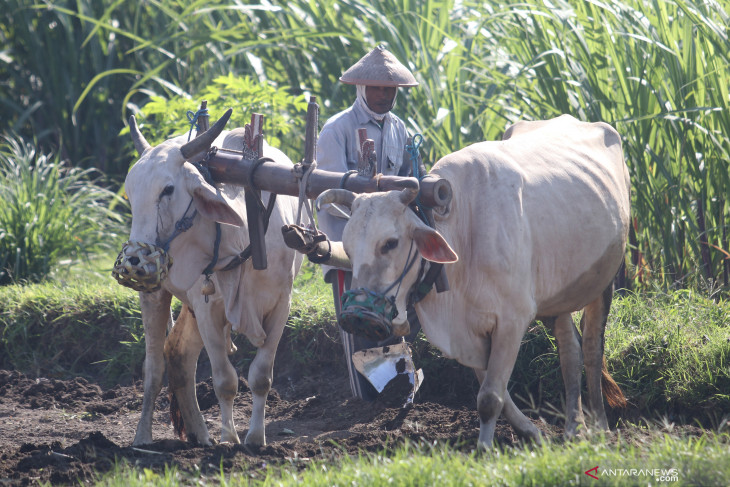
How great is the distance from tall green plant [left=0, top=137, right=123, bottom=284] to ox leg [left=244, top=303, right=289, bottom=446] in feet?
10.6

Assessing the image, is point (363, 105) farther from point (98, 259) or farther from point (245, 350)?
point (98, 259)

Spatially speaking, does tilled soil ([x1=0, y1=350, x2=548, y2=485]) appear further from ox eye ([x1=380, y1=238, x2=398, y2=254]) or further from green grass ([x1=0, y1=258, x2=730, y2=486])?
ox eye ([x1=380, y1=238, x2=398, y2=254])

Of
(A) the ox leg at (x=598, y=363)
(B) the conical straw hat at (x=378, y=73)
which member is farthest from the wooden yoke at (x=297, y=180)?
(A) the ox leg at (x=598, y=363)

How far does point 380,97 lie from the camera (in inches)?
180

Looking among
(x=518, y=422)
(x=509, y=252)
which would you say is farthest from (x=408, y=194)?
(x=518, y=422)

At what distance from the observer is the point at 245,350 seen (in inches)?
225

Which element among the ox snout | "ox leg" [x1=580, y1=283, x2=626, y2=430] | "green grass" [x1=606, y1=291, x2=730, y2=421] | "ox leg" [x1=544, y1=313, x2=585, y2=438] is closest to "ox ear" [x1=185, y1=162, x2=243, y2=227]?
the ox snout

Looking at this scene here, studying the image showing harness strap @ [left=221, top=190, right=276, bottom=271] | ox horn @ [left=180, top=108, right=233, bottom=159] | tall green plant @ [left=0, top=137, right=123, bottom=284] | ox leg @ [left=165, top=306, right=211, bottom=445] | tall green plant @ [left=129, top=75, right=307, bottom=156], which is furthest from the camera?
tall green plant @ [left=0, top=137, right=123, bottom=284]

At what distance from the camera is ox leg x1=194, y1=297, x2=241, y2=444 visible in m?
4.29

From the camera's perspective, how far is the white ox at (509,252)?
3.30m

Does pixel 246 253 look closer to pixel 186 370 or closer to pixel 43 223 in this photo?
pixel 186 370

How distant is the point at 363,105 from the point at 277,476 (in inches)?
80.3

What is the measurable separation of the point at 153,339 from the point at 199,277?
0.60 meters

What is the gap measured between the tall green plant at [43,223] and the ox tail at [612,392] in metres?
4.49
